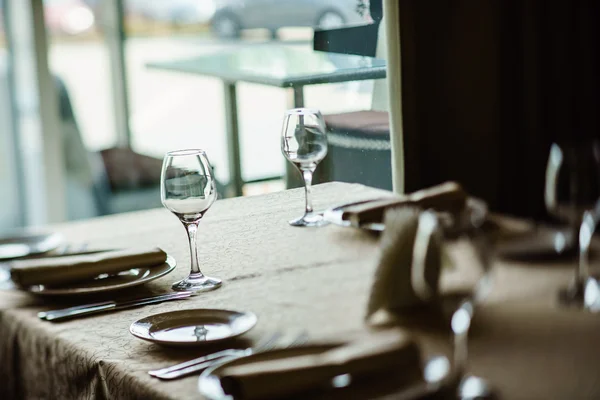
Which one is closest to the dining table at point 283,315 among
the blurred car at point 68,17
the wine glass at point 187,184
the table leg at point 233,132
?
the wine glass at point 187,184

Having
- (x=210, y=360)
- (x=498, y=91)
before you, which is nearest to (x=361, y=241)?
(x=210, y=360)

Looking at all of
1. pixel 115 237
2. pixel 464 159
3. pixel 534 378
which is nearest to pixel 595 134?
pixel 464 159

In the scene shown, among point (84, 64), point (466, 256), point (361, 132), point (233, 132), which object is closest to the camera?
point (466, 256)

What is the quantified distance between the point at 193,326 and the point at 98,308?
160 millimetres

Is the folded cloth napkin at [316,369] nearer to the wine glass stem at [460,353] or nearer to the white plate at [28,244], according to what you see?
the wine glass stem at [460,353]

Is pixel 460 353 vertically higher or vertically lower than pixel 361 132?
lower

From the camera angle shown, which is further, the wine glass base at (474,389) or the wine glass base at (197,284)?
the wine glass base at (197,284)

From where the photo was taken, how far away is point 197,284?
Result: 1.13 m

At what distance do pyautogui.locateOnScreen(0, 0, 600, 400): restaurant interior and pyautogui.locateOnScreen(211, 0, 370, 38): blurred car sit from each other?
0.01 metres

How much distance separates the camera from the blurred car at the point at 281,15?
4.62 feet

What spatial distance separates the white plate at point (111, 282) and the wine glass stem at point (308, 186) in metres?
0.24

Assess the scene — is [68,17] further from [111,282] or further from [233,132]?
[111,282]

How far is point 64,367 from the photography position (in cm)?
100

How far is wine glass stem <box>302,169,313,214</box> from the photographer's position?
131cm
